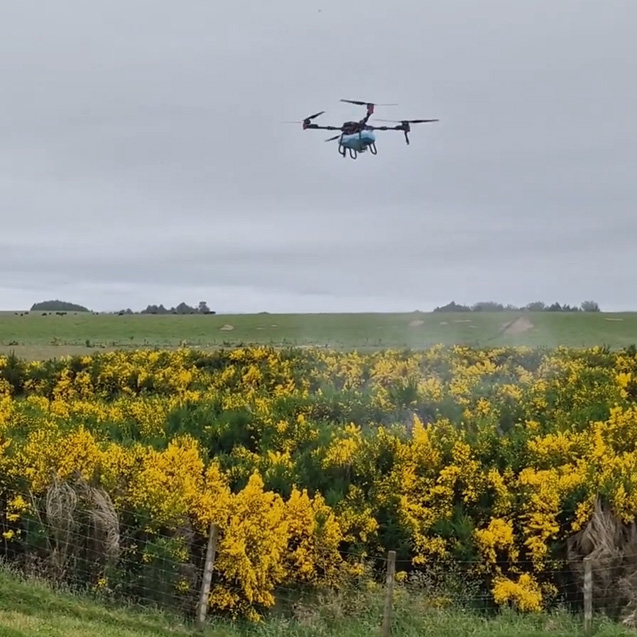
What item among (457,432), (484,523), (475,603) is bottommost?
(475,603)

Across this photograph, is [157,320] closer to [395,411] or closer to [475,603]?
[395,411]

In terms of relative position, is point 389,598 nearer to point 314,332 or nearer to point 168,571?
point 168,571

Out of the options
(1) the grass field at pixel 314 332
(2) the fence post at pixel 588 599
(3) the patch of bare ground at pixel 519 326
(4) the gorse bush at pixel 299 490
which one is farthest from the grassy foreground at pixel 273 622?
(3) the patch of bare ground at pixel 519 326

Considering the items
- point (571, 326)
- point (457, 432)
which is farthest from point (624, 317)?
point (457, 432)

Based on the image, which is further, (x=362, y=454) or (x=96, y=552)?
(x=362, y=454)

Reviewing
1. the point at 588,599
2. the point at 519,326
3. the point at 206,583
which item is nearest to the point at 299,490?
the point at 206,583

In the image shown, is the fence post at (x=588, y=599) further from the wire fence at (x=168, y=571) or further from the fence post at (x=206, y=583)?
the fence post at (x=206, y=583)
